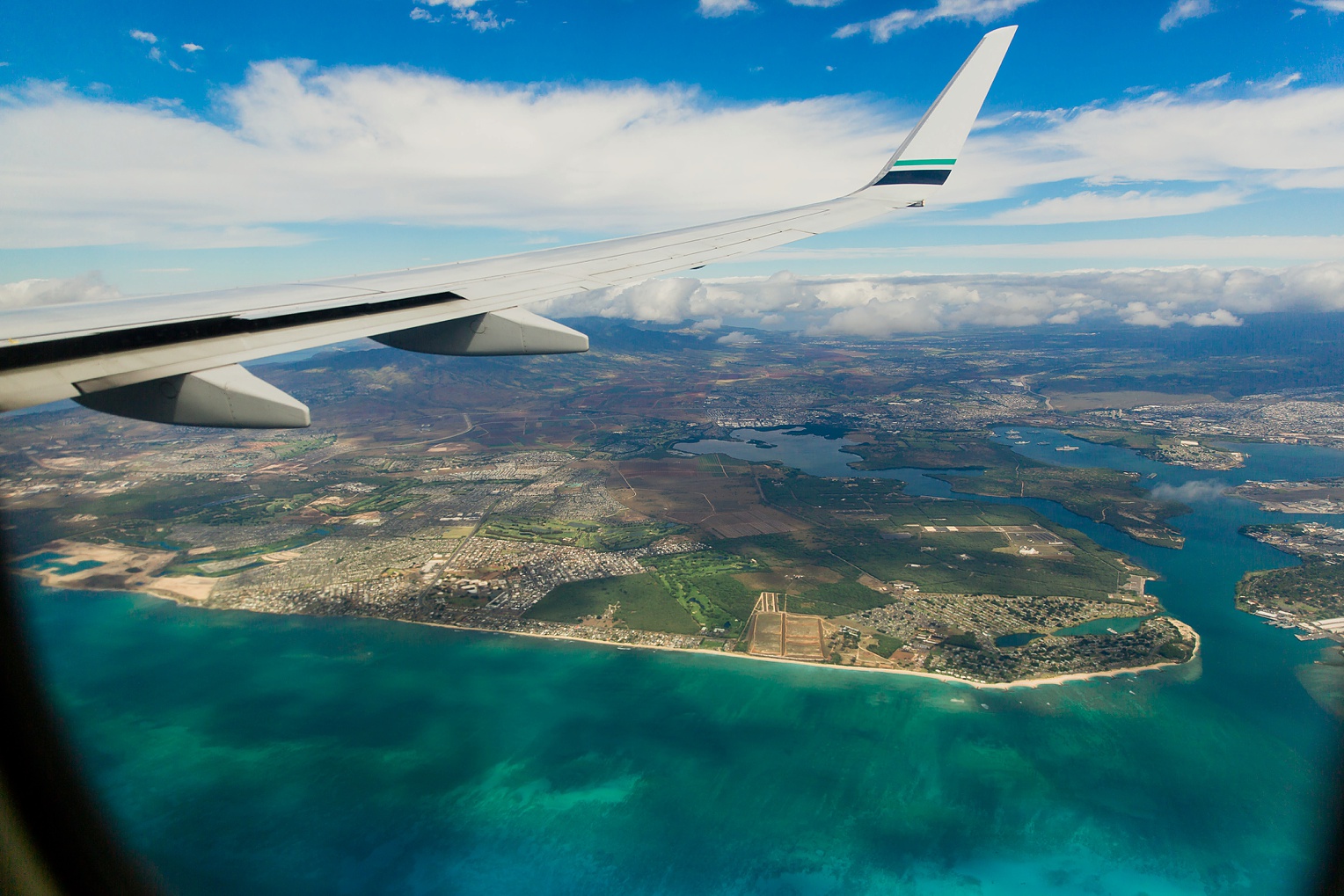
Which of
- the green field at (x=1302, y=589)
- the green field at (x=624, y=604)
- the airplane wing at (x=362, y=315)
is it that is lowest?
the green field at (x=1302, y=589)

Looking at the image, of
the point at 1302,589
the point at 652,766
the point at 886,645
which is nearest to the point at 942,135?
the point at 652,766

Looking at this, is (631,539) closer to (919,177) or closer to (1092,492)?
(919,177)

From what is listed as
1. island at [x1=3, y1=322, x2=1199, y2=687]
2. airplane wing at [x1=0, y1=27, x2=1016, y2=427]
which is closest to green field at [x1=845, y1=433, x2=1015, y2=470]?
island at [x1=3, y1=322, x2=1199, y2=687]

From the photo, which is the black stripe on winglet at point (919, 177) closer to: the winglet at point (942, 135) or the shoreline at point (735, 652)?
the winglet at point (942, 135)

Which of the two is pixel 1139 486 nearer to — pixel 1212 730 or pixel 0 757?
pixel 1212 730

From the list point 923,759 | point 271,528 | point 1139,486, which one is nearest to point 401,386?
point 271,528

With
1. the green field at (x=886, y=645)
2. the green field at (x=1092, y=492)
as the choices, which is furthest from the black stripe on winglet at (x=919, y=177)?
the green field at (x=1092, y=492)
